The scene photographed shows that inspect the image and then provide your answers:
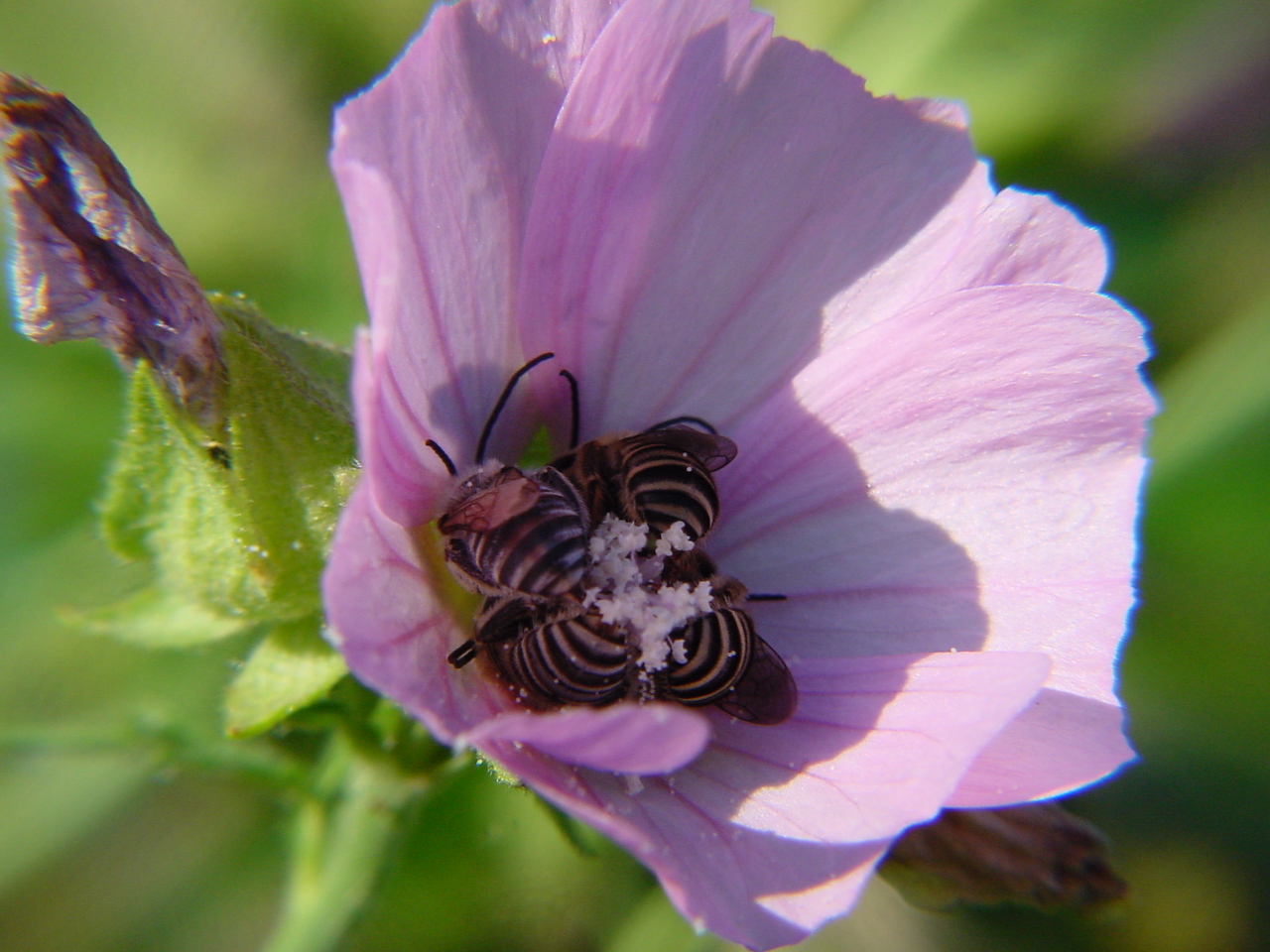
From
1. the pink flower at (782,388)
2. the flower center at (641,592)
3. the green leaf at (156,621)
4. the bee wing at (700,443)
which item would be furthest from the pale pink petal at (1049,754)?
the green leaf at (156,621)

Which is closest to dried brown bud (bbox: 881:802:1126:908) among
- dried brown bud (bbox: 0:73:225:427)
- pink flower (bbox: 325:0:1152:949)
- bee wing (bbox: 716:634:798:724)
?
pink flower (bbox: 325:0:1152:949)

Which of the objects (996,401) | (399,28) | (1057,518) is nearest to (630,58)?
(996,401)

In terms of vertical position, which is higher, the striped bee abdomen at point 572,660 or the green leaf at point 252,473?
the green leaf at point 252,473

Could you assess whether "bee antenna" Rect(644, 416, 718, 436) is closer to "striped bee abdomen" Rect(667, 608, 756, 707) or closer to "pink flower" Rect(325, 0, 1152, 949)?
"pink flower" Rect(325, 0, 1152, 949)

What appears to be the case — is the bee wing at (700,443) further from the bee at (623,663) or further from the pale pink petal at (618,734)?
the pale pink petal at (618,734)

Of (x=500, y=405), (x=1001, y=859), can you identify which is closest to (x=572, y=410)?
(x=500, y=405)

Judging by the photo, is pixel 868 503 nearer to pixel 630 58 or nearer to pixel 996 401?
pixel 996 401

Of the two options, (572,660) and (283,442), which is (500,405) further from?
(572,660)
